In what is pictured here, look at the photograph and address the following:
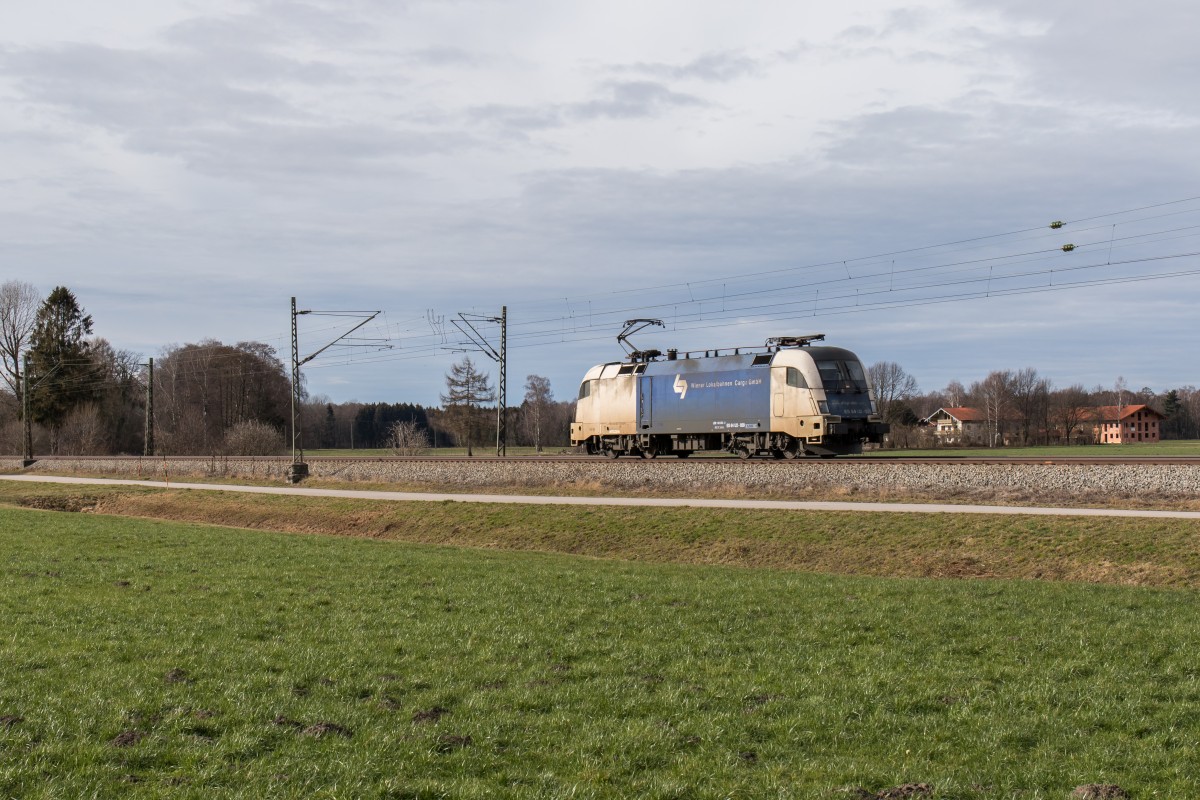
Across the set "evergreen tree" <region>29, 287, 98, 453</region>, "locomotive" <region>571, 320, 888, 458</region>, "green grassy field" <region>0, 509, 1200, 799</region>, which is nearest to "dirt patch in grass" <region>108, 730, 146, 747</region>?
"green grassy field" <region>0, 509, 1200, 799</region>

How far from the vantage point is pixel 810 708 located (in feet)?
25.2

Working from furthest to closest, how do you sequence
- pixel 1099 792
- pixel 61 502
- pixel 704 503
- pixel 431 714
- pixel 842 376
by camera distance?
pixel 61 502
pixel 842 376
pixel 704 503
pixel 431 714
pixel 1099 792

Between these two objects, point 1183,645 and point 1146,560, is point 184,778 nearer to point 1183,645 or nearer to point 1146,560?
point 1183,645

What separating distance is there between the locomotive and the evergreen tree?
60.2 m

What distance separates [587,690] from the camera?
8.20 m

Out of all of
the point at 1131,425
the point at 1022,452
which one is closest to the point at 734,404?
the point at 1022,452

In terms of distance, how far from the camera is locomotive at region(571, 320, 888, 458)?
3434 cm

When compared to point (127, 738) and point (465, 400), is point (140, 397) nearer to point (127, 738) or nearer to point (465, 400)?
point (465, 400)

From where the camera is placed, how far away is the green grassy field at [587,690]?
20.6 feet

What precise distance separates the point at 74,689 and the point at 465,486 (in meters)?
32.0

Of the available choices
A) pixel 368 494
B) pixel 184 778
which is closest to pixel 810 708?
pixel 184 778

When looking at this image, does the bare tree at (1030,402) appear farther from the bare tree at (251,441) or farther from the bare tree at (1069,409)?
the bare tree at (251,441)

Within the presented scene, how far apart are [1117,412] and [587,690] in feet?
477

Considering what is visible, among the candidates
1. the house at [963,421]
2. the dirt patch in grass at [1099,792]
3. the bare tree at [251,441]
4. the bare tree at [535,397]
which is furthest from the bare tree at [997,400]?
the dirt patch in grass at [1099,792]
